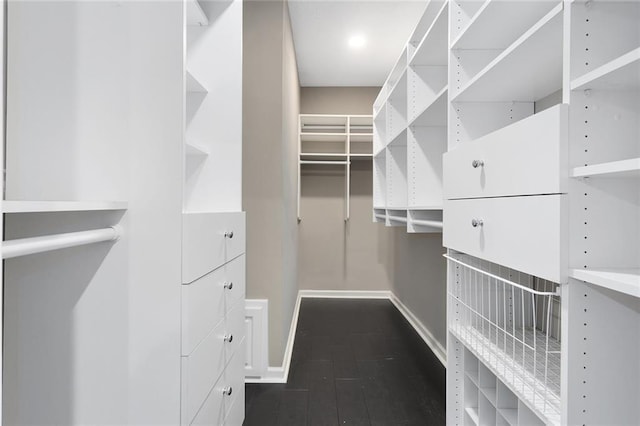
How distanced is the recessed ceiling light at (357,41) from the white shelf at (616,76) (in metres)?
2.61

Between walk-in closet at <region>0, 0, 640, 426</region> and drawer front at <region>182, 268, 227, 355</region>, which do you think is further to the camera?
drawer front at <region>182, 268, 227, 355</region>

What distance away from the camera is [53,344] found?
0.99 meters

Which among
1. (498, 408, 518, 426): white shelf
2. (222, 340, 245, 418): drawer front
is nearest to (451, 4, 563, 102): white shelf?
(498, 408, 518, 426): white shelf

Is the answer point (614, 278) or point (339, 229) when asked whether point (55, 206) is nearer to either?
point (614, 278)

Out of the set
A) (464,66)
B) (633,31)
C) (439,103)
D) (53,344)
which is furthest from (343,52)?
(53,344)

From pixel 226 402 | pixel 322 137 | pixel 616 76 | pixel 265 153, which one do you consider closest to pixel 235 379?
pixel 226 402

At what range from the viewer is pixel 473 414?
1390 millimetres

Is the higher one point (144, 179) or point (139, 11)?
point (139, 11)

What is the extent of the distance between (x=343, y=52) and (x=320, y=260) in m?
2.31

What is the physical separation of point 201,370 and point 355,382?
133cm

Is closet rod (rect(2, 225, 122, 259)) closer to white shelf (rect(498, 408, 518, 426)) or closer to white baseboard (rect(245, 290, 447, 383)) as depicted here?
white shelf (rect(498, 408, 518, 426))

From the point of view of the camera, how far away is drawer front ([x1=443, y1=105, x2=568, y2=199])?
820mm

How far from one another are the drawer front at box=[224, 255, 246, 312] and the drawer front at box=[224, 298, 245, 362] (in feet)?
0.11

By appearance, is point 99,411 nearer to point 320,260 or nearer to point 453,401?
point 453,401
